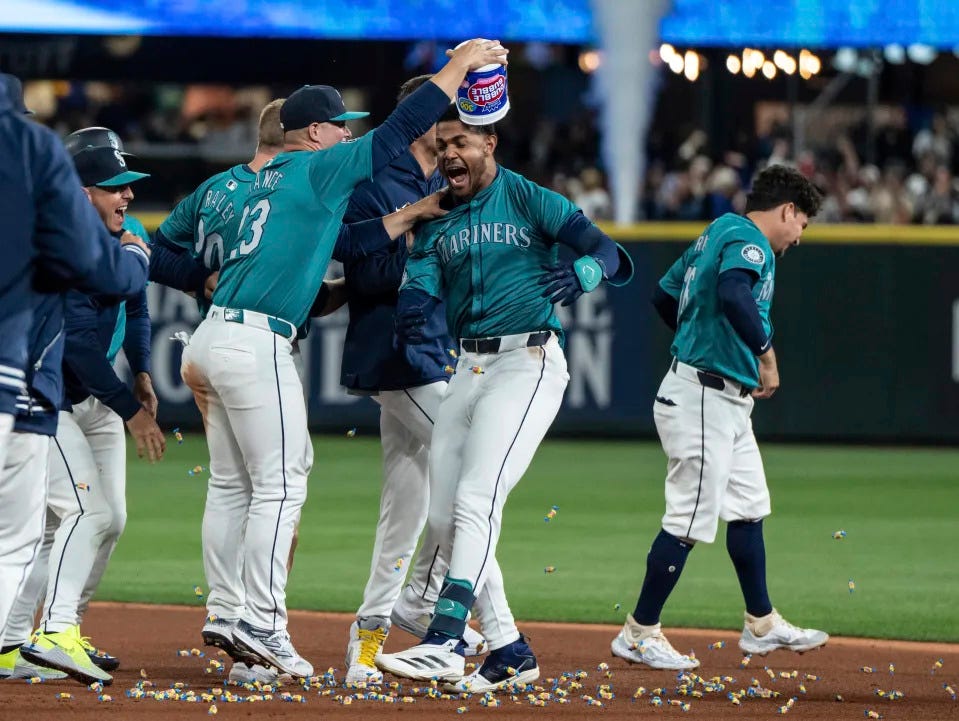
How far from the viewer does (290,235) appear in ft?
18.5

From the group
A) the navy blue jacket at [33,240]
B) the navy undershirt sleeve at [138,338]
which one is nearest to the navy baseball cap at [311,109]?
the navy undershirt sleeve at [138,338]

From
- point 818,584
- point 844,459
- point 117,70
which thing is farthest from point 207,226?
point 117,70

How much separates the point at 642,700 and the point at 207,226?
2322 millimetres

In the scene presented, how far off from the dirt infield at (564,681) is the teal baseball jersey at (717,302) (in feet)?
3.83

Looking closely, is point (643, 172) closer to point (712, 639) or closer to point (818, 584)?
point (818, 584)

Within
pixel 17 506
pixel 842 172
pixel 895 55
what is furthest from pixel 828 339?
pixel 17 506

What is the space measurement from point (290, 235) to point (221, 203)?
0.48m

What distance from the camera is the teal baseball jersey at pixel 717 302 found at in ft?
21.1

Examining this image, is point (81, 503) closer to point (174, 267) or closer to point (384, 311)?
point (174, 267)

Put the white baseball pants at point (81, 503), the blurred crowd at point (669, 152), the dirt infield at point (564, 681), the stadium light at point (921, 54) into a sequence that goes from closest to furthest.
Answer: the dirt infield at point (564, 681), the white baseball pants at point (81, 503), the blurred crowd at point (669, 152), the stadium light at point (921, 54)

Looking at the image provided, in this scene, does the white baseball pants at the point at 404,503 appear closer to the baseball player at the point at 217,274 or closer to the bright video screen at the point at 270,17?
the baseball player at the point at 217,274

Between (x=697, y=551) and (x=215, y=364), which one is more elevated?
(x=215, y=364)

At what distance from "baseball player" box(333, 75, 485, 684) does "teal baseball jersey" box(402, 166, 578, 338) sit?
419 mm

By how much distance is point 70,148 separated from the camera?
583 centimetres
